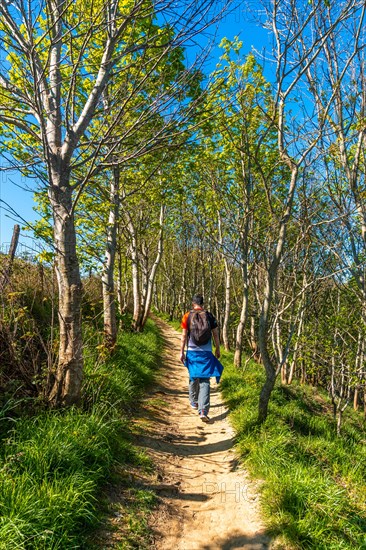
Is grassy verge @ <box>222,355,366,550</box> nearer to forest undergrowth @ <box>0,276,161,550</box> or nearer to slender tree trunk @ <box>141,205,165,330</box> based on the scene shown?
forest undergrowth @ <box>0,276,161,550</box>

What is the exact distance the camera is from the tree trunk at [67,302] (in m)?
3.96

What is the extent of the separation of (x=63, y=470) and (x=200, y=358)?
316 cm

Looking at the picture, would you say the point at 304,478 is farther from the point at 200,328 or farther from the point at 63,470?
the point at 200,328

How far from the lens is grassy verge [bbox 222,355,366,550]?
2826 millimetres

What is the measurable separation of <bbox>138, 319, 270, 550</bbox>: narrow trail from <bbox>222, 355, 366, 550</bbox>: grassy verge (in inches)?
8.0

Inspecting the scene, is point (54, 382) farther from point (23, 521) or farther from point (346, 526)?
point (346, 526)

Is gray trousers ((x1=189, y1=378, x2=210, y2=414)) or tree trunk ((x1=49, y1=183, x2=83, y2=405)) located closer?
tree trunk ((x1=49, y1=183, x2=83, y2=405))

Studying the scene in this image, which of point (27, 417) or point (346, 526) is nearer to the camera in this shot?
point (346, 526)

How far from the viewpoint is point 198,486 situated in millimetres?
3771

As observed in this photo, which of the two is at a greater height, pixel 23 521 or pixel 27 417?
pixel 27 417

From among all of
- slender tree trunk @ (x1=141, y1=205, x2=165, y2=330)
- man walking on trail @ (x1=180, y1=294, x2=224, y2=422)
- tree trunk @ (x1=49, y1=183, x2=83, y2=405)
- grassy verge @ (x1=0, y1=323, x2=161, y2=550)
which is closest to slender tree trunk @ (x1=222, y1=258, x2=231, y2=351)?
slender tree trunk @ (x1=141, y1=205, x2=165, y2=330)

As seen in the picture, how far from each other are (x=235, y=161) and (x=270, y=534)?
836 cm

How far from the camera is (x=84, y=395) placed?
4.56m

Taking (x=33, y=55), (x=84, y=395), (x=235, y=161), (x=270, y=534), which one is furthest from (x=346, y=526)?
(x=235, y=161)
